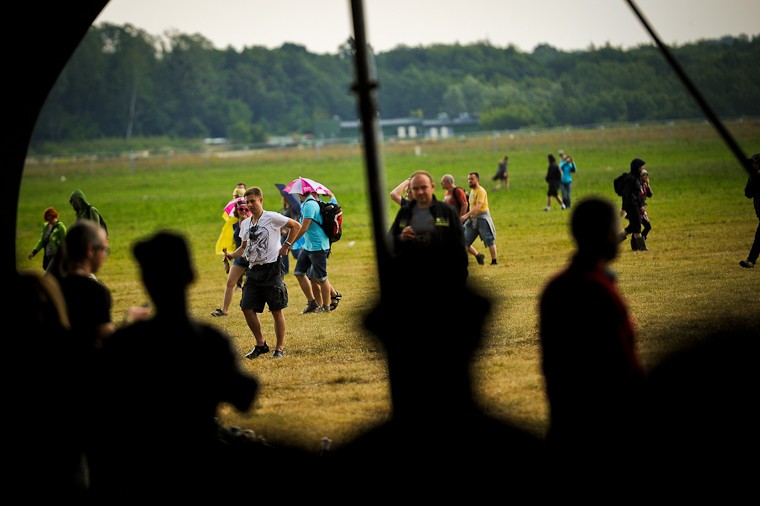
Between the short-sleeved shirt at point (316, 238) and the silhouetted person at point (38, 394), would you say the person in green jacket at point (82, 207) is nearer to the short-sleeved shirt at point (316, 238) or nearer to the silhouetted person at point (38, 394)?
the short-sleeved shirt at point (316, 238)

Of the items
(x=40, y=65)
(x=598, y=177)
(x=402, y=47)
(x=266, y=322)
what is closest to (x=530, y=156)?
(x=598, y=177)

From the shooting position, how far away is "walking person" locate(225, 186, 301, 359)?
11.6 meters

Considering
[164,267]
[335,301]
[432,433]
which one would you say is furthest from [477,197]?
[164,267]

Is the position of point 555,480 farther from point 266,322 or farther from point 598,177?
point 598,177

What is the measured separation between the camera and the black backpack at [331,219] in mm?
13969

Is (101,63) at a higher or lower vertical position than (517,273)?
higher

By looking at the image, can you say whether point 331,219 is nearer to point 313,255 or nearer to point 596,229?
point 313,255

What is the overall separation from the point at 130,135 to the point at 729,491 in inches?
4725

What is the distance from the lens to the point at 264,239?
11.7 meters

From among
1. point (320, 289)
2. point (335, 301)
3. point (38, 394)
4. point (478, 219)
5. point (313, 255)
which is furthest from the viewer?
point (478, 219)

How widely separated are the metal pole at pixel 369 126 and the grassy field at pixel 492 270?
89 millimetres

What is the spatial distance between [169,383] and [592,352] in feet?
5.89

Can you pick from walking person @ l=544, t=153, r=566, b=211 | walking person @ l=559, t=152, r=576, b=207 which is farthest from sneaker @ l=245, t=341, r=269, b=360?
walking person @ l=559, t=152, r=576, b=207

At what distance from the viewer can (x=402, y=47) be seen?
153 m
